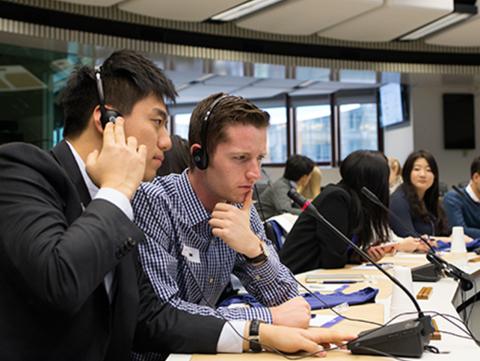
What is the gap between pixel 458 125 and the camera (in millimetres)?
9453

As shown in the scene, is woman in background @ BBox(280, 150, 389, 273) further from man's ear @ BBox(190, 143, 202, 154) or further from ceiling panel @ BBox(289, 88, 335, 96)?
ceiling panel @ BBox(289, 88, 335, 96)

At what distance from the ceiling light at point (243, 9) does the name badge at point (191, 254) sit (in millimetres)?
4381

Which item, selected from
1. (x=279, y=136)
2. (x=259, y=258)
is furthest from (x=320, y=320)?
(x=279, y=136)

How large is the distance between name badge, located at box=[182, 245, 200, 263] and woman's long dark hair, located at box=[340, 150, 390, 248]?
162 cm

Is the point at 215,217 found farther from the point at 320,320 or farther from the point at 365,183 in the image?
the point at 365,183

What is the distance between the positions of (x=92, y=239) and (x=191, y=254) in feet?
1.86

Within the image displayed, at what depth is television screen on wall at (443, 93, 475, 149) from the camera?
9.45m

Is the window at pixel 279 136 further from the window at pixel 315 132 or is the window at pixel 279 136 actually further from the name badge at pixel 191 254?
the name badge at pixel 191 254

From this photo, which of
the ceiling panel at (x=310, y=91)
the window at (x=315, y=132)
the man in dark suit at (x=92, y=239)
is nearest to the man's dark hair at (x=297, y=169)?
the ceiling panel at (x=310, y=91)

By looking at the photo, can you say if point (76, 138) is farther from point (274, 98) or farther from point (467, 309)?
point (274, 98)

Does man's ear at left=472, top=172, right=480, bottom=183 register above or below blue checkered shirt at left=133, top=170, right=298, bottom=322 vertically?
above

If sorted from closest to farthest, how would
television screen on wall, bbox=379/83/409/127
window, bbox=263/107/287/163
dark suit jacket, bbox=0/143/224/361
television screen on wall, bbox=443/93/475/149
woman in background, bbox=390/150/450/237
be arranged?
dark suit jacket, bbox=0/143/224/361 → woman in background, bbox=390/150/450/237 → television screen on wall, bbox=379/83/409/127 → television screen on wall, bbox=443/93/475/149 → window, bbox=263/107/287/163

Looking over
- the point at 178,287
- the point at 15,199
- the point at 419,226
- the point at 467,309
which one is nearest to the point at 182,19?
the point at 419,226

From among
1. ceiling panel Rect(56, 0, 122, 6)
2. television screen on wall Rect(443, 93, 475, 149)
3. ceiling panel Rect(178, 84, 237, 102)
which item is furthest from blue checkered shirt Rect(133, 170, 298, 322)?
television screen on wall Rect(443, 93, 475, 149)
